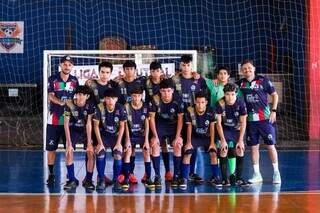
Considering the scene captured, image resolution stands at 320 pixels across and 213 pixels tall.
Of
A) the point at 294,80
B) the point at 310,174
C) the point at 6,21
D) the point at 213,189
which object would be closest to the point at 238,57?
the point at 294,80

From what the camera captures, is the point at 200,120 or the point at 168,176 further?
the point at 168,176

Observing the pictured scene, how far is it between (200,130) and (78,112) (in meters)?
1.49

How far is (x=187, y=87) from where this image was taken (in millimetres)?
7062

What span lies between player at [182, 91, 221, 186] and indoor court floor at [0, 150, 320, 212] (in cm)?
32

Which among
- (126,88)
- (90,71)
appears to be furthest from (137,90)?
(90,71)

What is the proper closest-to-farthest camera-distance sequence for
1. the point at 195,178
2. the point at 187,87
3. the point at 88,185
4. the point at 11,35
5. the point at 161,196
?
the point at 161,196, the point at 88,185, the point at 187,87, the point at 195,178, the point at 11,35

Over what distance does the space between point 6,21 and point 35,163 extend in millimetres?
7956

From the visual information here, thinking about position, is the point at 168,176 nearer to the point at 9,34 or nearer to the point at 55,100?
the point at 55,100

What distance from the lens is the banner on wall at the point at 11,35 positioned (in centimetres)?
1540

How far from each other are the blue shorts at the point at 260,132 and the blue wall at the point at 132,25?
27.5ft

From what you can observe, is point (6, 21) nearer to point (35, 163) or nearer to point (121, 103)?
point (35, 163)

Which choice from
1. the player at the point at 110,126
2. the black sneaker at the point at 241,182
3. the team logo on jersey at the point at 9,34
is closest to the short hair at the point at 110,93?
the player at the point at 110,126

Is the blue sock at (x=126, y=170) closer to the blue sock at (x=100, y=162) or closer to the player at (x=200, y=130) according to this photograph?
the blue sock at (x=100, y=162)

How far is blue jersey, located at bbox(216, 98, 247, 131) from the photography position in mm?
6770
